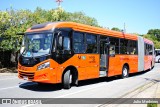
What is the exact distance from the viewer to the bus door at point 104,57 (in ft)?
51.6

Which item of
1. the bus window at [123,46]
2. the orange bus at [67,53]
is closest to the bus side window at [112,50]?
the orange bus at [67,53]

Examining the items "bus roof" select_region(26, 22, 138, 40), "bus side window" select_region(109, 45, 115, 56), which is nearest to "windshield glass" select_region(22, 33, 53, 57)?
"bus roof" select_region(26, 22, 138, 40)

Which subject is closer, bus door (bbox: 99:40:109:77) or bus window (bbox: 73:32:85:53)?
bus window (bbox: 73:32:85:53)

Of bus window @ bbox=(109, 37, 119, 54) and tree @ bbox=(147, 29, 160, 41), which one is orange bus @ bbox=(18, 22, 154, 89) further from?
tree @ bbox=(147, 29, 160, 41)

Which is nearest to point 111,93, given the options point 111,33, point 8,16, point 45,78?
point 45,78

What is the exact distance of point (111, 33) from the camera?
16.8m

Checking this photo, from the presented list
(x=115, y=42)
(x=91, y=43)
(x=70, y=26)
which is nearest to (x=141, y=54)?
(x=115, y=42)

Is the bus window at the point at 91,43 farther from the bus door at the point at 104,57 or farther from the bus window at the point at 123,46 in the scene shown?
the bus window at the point at 123,46

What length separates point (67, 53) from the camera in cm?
1262

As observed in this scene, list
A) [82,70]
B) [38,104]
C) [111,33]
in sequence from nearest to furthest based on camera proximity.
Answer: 1. [38,104]
2. [82,70]
3. [111,33]

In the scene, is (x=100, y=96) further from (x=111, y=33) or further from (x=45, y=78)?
(x=111, y=33)

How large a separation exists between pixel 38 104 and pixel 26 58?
3294 millimetres

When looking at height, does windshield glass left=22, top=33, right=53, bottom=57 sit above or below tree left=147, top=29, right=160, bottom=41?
below

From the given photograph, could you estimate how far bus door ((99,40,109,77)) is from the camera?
620 inches
